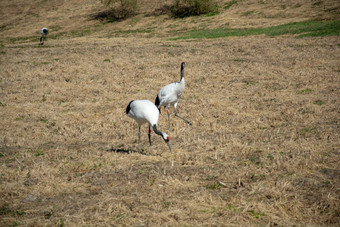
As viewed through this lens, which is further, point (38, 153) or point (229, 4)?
point (229, 4)

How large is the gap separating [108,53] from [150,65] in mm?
4729

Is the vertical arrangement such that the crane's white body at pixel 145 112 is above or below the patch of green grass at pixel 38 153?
above

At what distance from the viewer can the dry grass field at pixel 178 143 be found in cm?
491

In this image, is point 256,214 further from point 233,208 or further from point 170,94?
point 170,94

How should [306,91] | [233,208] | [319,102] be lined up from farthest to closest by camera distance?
1. [306,91]
2. [319,102]
3. [233,208]

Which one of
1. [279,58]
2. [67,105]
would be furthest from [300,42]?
[67,105]

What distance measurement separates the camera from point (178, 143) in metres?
7.74

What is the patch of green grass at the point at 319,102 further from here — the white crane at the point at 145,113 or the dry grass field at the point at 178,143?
the white crane at the point at 145,113

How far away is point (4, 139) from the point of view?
815 cm

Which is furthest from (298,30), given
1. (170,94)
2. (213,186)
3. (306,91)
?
(213,186)

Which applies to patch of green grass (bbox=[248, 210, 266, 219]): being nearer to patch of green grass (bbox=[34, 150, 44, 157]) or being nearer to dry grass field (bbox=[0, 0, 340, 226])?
dry grass field (bbox=[0, 0, 340, 226])

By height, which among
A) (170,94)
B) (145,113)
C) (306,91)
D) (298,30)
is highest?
(145,113)

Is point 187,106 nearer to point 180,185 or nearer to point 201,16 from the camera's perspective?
point 180,185

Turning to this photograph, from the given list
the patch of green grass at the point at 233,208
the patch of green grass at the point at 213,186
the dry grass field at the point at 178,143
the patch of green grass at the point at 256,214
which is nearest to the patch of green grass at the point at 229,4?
the dry grass field at the point at 178,143
